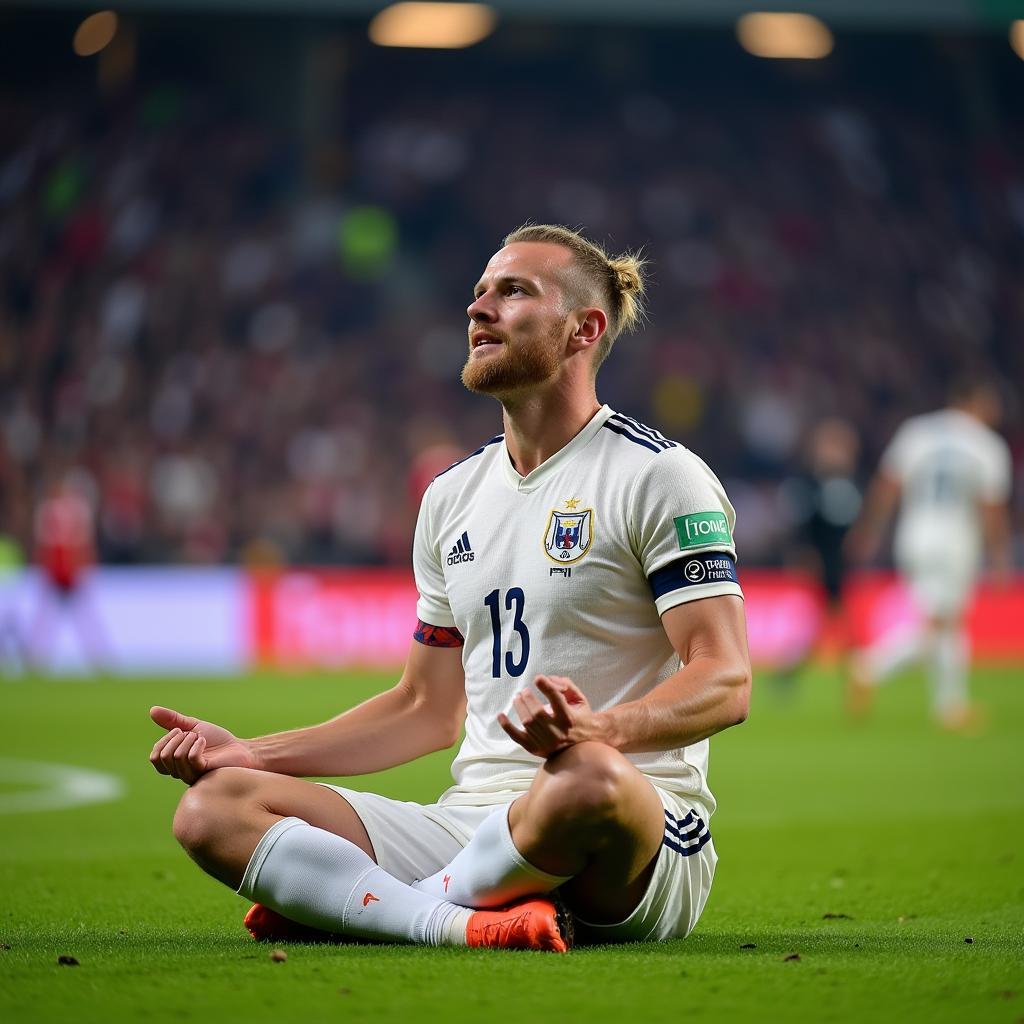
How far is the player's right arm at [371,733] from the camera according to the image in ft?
14.0

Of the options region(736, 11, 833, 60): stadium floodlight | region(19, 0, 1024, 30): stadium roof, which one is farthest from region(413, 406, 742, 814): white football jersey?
region(736, 11, 833, 60): stadium floodlight

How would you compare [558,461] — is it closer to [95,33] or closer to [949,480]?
[949,480]

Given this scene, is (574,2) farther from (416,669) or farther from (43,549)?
(416,669)

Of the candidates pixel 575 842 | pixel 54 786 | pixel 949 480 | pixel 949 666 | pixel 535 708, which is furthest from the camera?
pixel 949 480

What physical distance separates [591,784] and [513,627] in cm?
72

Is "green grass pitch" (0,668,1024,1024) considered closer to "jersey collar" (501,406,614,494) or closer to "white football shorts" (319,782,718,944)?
"white football shorts" (319,782,718,944)

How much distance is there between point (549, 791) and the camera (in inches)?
145

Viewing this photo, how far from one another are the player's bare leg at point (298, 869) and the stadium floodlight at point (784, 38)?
76.2 feet

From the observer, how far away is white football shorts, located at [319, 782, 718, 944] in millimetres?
4074

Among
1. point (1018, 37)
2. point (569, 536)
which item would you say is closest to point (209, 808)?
point (569, 536)

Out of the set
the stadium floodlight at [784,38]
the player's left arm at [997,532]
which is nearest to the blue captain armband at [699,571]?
the player's left arm at [997,532]

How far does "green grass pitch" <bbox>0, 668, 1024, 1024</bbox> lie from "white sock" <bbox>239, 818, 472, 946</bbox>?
6 cm

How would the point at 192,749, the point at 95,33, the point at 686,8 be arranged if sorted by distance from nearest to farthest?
the point at 192,749
the point at 686,8
the point at 95,33

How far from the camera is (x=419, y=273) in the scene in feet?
86.0
